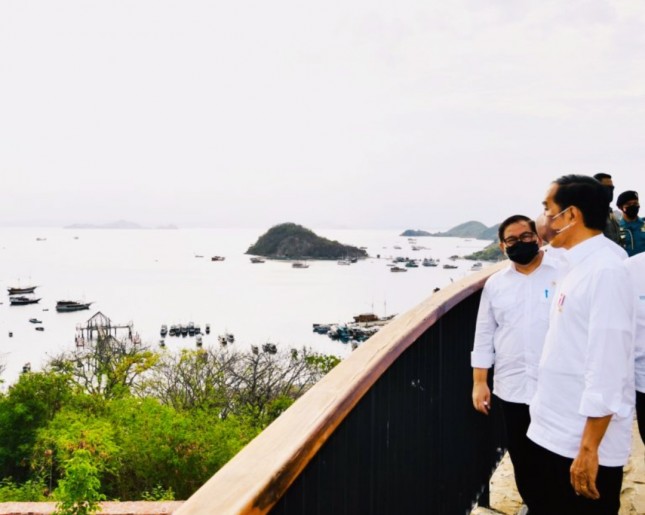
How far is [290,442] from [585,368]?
1186mm

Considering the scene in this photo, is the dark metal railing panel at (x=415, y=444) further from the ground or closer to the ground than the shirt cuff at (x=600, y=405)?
closer to the ground

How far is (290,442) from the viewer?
3.23 ft

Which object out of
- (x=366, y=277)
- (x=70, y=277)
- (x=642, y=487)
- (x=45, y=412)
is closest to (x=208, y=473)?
(x=45, y=412)

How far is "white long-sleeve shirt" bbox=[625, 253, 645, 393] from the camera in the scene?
2.29 m

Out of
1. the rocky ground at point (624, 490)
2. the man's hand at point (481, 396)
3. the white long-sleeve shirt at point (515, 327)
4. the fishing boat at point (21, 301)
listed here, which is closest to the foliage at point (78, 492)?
the rocky ground at point (624, 490)

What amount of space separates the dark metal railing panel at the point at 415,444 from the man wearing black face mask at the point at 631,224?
7.64ft

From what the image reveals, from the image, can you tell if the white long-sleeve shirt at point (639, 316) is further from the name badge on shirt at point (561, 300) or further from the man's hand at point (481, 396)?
the man's hand at point (481, 396)

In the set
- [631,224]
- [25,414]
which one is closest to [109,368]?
[25,414]

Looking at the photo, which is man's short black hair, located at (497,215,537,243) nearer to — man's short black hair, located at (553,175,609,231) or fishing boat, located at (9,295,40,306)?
man's short black hair, located at (553,175,609,231)

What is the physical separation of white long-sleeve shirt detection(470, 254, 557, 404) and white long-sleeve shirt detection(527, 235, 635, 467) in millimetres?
564

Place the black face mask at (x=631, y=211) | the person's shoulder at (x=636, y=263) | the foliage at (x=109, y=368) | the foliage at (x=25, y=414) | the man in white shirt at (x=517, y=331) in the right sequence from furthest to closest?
the foliage at (x=109, y=368) < the foliage at (x=25, y=414) < the black face mask at (x=631, y=211) < the man in white shirt at (x=517, y=331) < the person's shoulder at (x=636, y=263)

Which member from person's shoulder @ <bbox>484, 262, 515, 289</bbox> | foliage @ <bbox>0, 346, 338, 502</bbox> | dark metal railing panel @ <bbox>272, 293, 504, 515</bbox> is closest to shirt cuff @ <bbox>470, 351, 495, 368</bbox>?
dark metal railing panel @ <bbox>272, 293, 504, 515</bbox>

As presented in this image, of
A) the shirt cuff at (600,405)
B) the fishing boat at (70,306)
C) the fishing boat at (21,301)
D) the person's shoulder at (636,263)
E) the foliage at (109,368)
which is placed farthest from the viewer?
the fishing boat at (21,301)

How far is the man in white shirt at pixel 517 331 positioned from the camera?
2.58 meters
